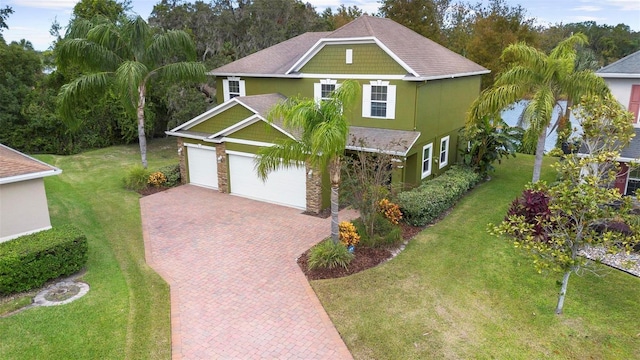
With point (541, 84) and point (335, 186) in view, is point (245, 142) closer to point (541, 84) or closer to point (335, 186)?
point (335, 186)

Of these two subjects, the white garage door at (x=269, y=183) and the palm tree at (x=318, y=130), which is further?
the white garage door at (x=269, y=183)

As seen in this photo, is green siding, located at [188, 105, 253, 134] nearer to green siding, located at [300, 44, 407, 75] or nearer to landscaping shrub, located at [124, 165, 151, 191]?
landscaping shrub, located at [124, 165, 151, 191]

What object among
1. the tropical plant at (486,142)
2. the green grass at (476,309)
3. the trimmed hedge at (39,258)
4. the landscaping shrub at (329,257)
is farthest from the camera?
the tropical plant at (486,142)

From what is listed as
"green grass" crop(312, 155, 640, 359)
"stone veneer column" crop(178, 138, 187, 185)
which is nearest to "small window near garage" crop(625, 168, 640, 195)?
"green grass" crop(312, 155, 640, 359)

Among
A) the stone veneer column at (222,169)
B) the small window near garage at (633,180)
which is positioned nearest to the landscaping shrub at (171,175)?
the stone veneer column at (222,169)

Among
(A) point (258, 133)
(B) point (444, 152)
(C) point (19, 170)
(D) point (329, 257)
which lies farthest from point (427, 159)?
(C) point (19, 170)

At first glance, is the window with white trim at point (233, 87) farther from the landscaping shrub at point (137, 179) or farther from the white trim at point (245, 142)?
the landscaping shrub at point (137, 179)
